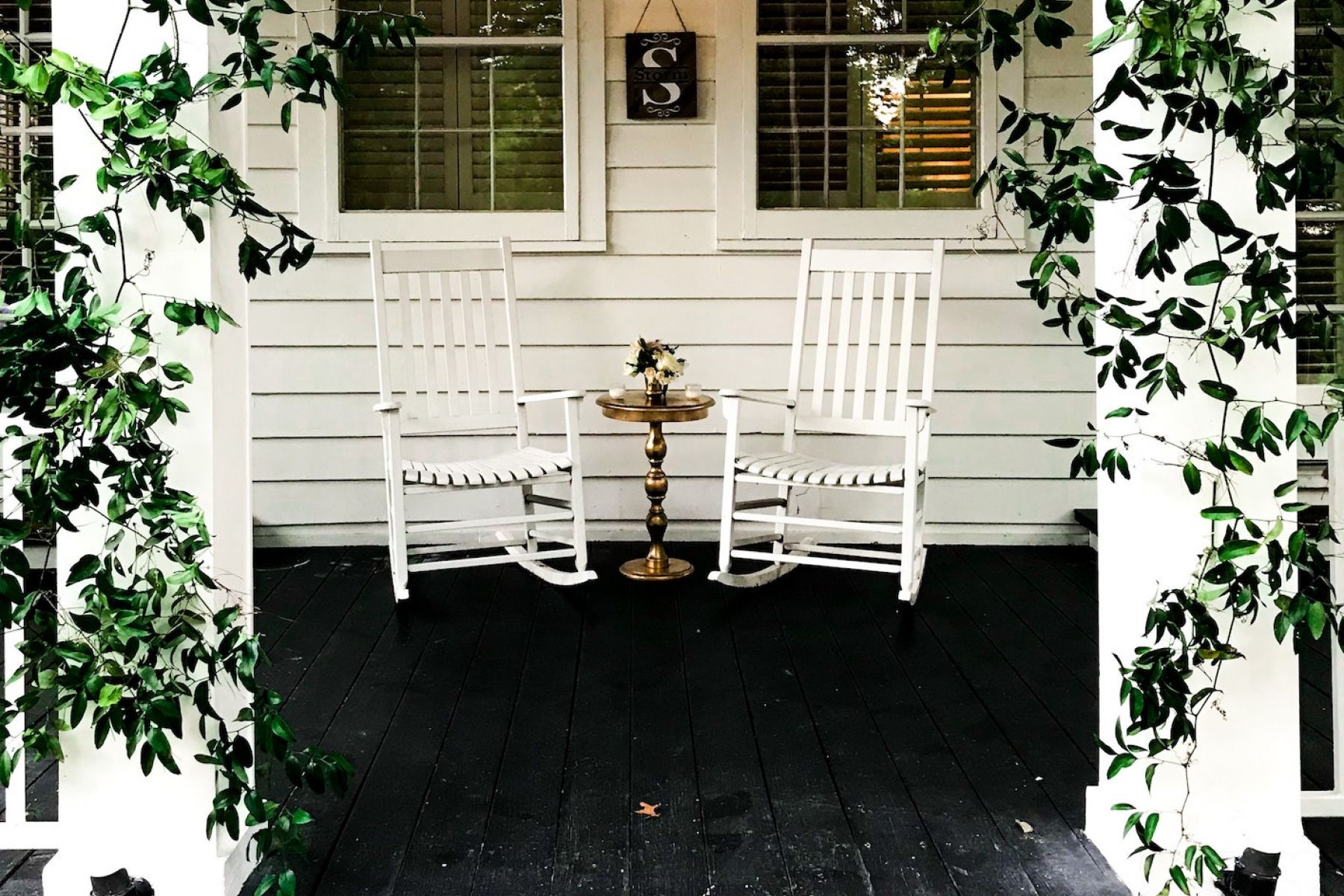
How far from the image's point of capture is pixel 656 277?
4.36 m

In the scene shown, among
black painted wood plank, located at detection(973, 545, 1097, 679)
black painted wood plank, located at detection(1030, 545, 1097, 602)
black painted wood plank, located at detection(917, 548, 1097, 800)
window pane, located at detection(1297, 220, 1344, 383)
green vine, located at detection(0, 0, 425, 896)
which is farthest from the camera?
window pane, located at detection(1297, 220, 1344, 383)

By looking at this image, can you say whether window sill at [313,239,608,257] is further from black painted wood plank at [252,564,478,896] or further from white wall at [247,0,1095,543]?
black painted wood plank at [252,564,478,896]

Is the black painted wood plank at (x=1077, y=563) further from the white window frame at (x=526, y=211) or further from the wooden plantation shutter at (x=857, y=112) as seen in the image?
the white window frame at (x=526, y=211)

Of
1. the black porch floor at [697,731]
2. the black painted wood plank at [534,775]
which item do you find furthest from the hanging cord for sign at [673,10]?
the black painted wood plank at [534,775]

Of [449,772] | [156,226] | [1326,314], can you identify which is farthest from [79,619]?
[1326,314]

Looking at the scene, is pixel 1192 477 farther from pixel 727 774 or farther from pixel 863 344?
pixel 863 344

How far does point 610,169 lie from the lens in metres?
4.31

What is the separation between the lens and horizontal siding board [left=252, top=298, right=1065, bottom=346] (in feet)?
14.2

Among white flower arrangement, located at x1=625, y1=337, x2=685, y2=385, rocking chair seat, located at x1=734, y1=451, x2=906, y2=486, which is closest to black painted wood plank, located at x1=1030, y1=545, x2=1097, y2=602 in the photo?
rocking chair seat, located at x1=734, y1=451, x2=906, y2=486

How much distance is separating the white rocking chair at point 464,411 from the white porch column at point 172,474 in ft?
5.85

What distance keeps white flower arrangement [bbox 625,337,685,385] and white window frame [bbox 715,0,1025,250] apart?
647mm

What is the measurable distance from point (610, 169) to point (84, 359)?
293 cm

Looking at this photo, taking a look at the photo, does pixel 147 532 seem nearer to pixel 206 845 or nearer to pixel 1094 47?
pixel 206 845

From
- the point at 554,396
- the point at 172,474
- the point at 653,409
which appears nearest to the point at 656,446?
the point at 653,409
